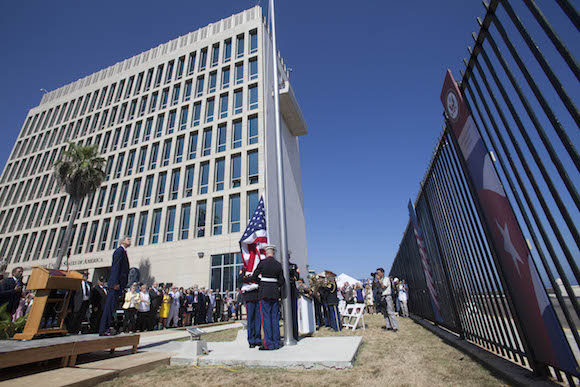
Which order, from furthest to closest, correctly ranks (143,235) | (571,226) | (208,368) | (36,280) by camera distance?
(143,235) < (36,280) < (208,368) < (571,226)

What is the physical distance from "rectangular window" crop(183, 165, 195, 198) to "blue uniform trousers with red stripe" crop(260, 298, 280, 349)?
73.2 ft

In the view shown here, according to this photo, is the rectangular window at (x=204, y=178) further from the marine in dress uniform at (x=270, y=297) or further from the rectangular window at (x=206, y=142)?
the marine in dress uniform at (x=270, y=297)

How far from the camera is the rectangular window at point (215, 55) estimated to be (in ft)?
100

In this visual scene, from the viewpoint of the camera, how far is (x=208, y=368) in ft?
14.9

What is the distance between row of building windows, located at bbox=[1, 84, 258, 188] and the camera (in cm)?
2781

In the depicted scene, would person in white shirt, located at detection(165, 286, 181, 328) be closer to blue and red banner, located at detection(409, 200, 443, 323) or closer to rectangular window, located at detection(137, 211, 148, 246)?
blue and red banner, located at detection(409, 200, 443, 323)

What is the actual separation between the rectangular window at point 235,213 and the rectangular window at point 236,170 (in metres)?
1.25

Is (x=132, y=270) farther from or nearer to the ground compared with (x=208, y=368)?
farther from the ground

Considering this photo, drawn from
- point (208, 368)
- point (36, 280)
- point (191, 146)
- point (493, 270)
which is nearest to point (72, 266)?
point (191, 146)

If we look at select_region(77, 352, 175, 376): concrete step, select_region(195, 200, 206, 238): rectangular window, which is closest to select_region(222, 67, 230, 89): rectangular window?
select_region(195, 200, 206, 238): rectangular window

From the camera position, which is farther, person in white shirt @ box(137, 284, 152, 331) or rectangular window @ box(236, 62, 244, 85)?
rectangular window @ box(236, 62, 244, 85)

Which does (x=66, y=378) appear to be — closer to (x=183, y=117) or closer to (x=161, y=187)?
(x=161, y=187)

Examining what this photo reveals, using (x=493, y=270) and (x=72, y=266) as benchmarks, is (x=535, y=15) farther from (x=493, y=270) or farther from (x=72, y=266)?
(x=72, y=266)

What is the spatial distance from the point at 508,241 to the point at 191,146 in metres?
28.0
